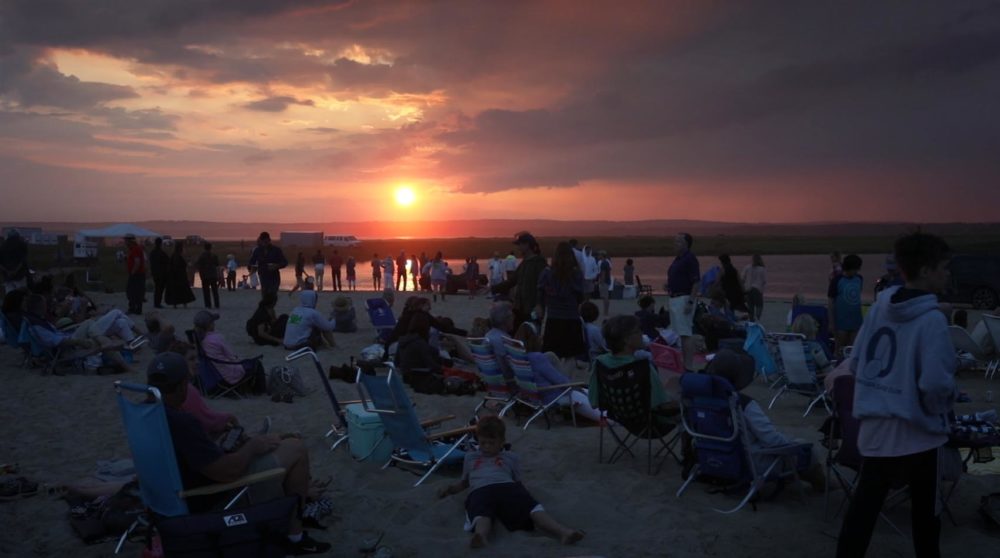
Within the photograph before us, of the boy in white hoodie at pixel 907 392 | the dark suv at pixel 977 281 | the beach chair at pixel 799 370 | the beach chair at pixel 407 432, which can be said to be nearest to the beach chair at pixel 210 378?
the beach chair at pixel 407 432

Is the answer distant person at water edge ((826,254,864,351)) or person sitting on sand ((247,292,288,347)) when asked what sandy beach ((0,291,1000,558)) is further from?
person sitting on sand ((247,292,288,347))

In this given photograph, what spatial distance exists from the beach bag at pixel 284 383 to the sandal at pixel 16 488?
11.3 ft

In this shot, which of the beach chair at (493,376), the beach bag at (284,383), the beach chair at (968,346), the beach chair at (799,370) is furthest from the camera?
the beach chair at (968,346)

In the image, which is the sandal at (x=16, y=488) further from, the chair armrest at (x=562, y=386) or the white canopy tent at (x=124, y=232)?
the white canopy tent at (x=124, y=232)

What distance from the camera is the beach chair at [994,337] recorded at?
9703 millimetres

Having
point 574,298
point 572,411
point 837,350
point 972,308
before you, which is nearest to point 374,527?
point 572,411

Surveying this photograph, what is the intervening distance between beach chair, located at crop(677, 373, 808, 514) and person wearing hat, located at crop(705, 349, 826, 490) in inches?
1.5

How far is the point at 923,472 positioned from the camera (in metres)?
3.44

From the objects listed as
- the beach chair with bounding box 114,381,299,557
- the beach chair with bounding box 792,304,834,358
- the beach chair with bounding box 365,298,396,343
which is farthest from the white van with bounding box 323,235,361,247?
the beach chair with bounding box 114,381,299,557

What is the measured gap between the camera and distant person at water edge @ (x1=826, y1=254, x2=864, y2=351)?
9.22 meters

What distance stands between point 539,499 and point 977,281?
18.8m

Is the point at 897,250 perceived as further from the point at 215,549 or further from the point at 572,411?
the point at 572,411

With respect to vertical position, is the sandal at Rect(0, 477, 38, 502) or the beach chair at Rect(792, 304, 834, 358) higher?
the beach chair at Rect(792, 304, 834, 358)

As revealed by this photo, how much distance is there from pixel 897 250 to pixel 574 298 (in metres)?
4.99
